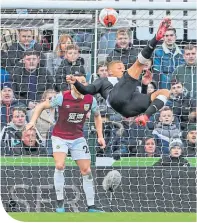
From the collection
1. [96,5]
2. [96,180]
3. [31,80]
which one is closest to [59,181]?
[96,180]

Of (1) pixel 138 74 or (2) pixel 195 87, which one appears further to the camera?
(2) pixel 195 87

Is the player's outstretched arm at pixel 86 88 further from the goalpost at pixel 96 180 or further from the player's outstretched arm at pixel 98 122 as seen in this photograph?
the goalpost at pixel 96 180

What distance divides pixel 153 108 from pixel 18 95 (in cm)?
187

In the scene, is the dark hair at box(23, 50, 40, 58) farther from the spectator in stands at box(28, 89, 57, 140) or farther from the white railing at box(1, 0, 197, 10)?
the white railing at box(1, 0, 197, 10)

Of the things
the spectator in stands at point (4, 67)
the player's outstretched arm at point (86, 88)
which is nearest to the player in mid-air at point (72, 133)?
the player's outstretched arm at point (86, 88)

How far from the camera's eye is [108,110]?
33.2 feet

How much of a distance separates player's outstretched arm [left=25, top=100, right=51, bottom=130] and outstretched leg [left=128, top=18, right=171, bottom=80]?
3.88 feet

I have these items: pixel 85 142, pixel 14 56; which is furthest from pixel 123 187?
pixel 14 56

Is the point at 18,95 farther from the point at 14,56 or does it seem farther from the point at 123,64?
the point at 123,64

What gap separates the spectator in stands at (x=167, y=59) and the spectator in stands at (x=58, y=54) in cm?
110

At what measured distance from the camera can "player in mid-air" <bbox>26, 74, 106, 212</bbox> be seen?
9586 mm

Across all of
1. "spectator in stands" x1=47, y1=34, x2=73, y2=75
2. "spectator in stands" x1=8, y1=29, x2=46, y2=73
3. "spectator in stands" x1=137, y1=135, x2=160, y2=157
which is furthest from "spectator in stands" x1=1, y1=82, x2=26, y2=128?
"spectator in stands" x1=137, y1=135, x2=160, y2=157

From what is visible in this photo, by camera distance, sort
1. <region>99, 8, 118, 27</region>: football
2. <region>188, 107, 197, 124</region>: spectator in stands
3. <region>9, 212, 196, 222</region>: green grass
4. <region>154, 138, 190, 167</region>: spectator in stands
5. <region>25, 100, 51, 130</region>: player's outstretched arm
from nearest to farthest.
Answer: <region>9, 212, 196, 222</region>: green grass, <region>99, 8, 118, 27</region>: football, <region>25, 100, 51, 130</region>: player's outstretched arm, <region>154, 138, 190, 167</region>: spectator in stands, <region>188, 107, 197, 124</region>: spectator in stands

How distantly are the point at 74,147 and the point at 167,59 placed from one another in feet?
5.34
